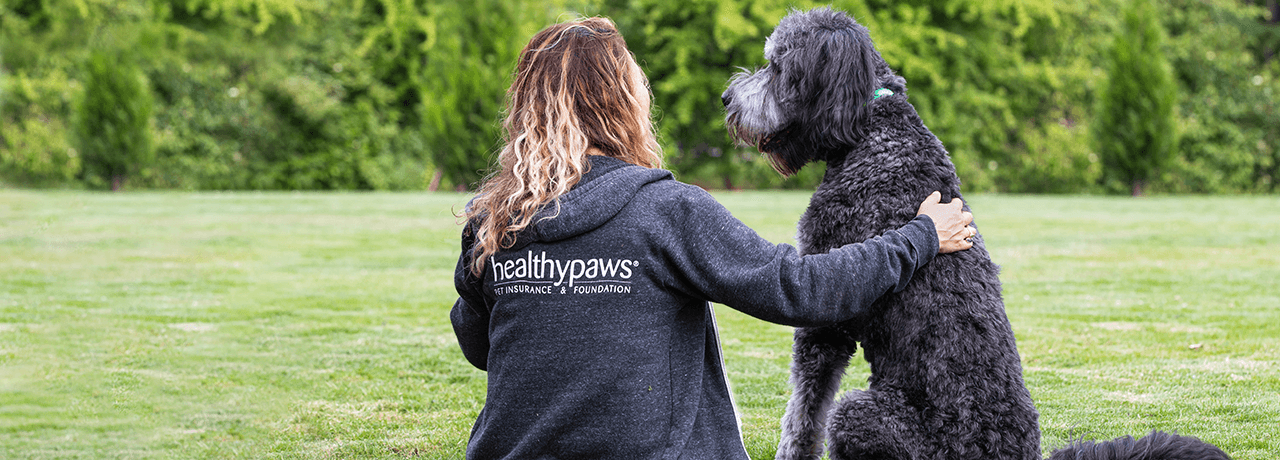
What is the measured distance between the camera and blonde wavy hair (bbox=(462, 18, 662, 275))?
2254mm

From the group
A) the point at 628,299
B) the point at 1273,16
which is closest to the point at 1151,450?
the point at 628,299

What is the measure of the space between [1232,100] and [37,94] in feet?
93.5

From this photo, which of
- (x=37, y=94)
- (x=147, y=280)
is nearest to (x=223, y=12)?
(x=37, y=94)

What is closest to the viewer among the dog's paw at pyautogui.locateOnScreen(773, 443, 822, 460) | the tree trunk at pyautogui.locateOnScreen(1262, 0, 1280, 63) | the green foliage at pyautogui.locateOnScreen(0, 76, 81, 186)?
the dog's paw at pyautogui.locateOnScreen(773, 443, 822, 460)

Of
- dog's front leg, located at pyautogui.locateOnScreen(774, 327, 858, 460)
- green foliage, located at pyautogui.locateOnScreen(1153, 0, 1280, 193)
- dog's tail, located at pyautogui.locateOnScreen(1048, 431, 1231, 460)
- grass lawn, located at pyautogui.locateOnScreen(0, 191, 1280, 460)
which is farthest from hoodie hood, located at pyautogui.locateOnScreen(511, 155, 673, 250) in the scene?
green foliage, located at pyautogui.locateOnScreen(1153, 0, 1280, 193)

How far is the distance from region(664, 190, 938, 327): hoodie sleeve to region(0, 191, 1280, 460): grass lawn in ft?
5.61

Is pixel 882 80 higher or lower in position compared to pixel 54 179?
higher

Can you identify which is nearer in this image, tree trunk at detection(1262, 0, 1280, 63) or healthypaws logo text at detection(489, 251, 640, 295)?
healthypaws logo text at detection(489, 251, 640, 295)

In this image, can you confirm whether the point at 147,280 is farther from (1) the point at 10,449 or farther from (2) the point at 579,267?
(2) the point at 579,267

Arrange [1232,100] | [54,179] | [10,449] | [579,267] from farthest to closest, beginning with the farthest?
[1232,100], [54,179], [10,449], [579,267]

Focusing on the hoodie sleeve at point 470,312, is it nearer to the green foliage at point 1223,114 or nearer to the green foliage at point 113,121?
the green foliage at point 113,121

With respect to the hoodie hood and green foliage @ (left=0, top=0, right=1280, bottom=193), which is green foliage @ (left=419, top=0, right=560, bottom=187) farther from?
the hoodie hood

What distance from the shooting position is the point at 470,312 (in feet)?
8.55

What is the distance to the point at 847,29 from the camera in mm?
2896
